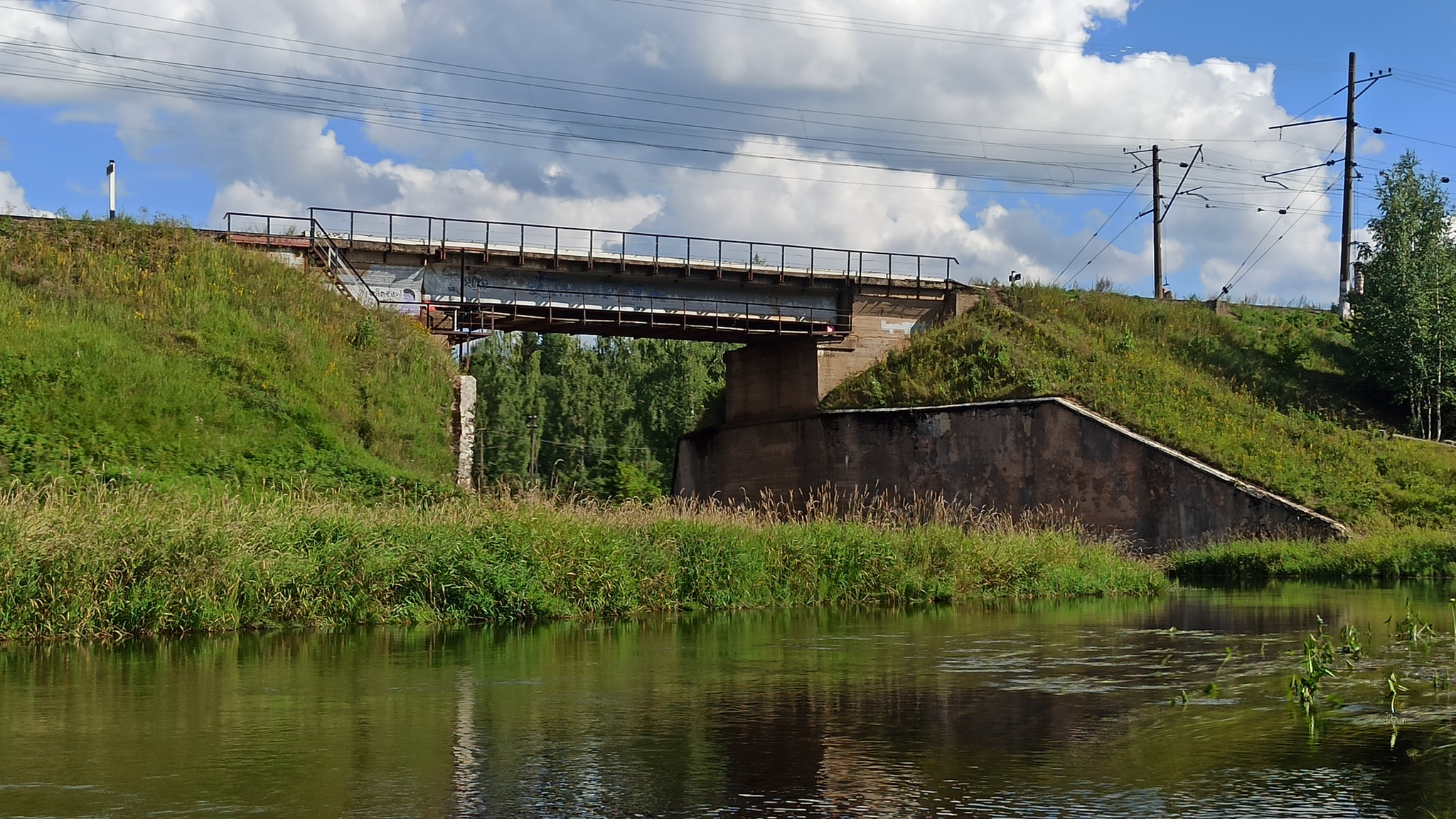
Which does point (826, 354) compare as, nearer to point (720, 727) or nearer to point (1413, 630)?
point (1413, 630)

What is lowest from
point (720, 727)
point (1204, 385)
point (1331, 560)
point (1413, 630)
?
point (720, 727)

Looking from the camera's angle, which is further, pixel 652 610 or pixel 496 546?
pixel 652 610

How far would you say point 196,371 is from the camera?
34062 millimetres

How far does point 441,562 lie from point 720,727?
10.5 metres

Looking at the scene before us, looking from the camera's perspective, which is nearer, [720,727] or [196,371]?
[720,727]

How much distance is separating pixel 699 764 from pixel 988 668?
6174mm

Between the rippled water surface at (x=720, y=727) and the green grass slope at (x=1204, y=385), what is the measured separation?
86.2 feet

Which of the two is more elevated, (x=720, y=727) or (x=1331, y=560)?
(x=1331, y=560)

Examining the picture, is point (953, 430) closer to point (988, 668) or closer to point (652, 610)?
point (652, 610)

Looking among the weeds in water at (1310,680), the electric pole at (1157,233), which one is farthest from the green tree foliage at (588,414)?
the weeds in water at (1310,680)

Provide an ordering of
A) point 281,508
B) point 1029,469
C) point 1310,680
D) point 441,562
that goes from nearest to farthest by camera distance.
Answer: point 1310,680 → point 441,562 → point 281,508 → point 1029,469

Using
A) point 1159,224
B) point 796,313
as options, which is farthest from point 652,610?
point 1159,224

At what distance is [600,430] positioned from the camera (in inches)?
4136

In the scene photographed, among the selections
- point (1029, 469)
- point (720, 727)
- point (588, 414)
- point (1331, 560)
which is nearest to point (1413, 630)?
point (720, 727)
